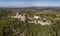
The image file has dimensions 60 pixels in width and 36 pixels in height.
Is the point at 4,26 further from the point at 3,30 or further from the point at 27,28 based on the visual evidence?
the point at 27,28

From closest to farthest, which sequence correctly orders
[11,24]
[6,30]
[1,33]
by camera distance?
[1,33]
[6,30]
[11,24]

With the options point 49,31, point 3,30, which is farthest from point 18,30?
point 49,31

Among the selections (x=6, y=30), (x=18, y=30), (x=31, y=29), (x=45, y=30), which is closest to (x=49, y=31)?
(x=45, y=30)

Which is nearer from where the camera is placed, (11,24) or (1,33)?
(1,33)

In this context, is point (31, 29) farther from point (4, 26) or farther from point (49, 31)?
point (4, 26)

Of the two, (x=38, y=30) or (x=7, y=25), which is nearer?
(x=7, y=25)

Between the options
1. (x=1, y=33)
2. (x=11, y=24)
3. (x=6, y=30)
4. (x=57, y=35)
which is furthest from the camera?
(x=57, y=35)

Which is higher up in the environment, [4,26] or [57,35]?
[4,26]

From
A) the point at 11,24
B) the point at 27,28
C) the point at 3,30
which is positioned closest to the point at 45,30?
the point at 27,28

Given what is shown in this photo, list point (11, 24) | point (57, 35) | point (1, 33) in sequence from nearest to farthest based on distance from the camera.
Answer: point (1, 33) < point (11, 24) < point (57, 35)
